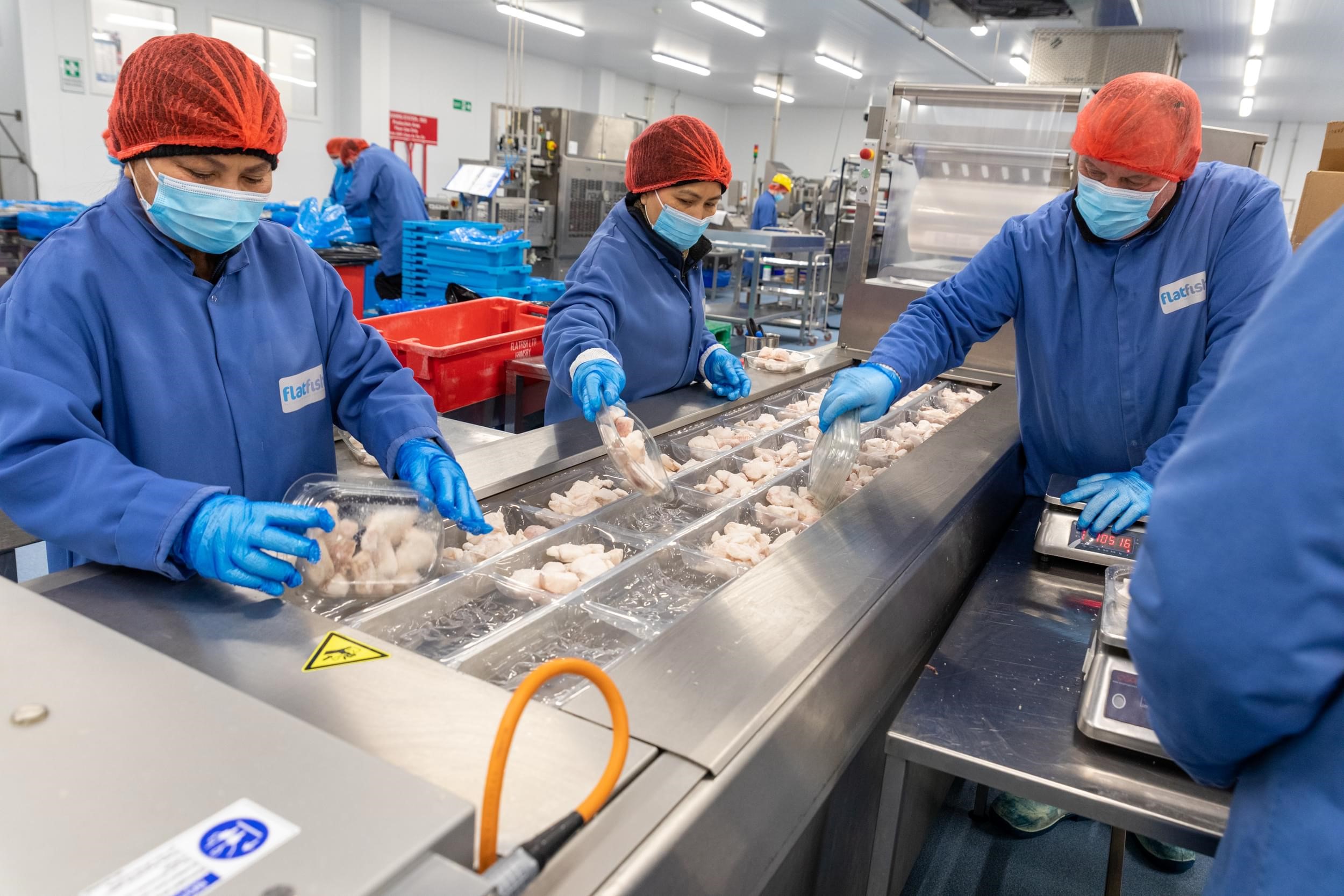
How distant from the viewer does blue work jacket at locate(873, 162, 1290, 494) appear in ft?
6.61

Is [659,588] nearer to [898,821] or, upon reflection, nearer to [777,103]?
[898,821]

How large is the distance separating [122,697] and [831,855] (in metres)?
1.16

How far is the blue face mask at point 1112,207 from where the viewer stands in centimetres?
200

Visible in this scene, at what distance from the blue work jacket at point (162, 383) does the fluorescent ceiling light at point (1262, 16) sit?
410 inches

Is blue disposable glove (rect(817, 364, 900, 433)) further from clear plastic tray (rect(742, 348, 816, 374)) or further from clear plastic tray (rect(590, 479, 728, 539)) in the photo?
clear plastic tray (rect(742, 348, 816, 374))

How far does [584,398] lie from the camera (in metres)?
2.11

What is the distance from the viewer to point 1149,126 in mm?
1893

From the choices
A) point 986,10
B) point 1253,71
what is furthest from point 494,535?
point 1253,71

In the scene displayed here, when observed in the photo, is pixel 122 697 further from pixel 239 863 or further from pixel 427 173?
pixel 427 173

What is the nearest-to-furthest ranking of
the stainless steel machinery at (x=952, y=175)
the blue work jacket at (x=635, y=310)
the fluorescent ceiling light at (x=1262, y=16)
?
1. the blue work jacket at (x=635, y=310)
2. the stainless steel machinery at (x=952, y=175)
3. the fluorescent ceiling light at (x=1262, y=16)

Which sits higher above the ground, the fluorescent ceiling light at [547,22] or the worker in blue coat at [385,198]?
the fluorescent ceiling light at [547,22]

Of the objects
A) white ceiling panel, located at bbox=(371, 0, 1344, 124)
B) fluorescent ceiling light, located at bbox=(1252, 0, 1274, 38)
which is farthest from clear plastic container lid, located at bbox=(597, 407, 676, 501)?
fluorescent ceiling light, located at bbox=(1252, 0, 1274, 38)

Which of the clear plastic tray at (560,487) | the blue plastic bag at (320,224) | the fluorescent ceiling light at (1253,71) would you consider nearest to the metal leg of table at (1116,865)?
the clear plastic tray at (560,487)

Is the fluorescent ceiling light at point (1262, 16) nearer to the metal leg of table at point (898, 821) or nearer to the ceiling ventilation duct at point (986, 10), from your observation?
the ceiling ventilation duct at point (986, 10)
